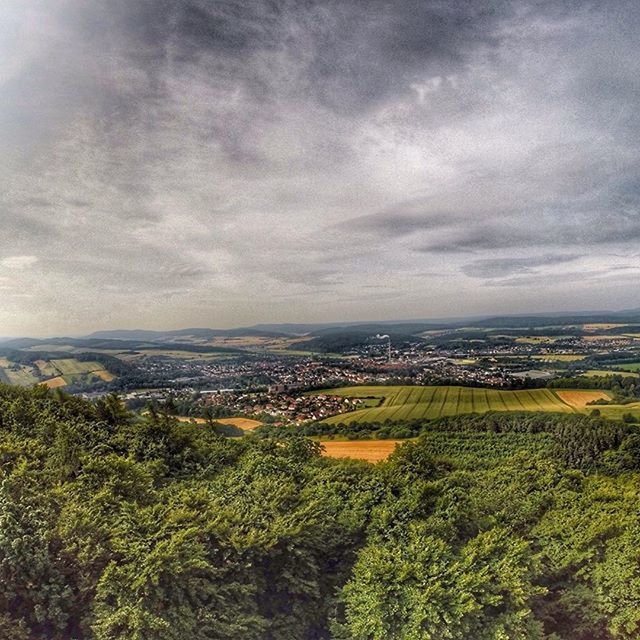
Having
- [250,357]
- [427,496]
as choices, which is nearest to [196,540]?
[427,496]

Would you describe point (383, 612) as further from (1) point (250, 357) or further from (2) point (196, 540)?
(1) point (250, 357)

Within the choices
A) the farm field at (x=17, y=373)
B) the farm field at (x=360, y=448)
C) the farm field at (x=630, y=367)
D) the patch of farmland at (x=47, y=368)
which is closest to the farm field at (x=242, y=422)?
the farm field at (x=360, y=448)

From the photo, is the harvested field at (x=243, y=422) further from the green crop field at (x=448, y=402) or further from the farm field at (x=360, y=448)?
the green crop field at (x=448, y=402)

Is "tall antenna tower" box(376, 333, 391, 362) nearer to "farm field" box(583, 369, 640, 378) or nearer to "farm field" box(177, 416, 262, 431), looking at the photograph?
Answer: "farm field" box(583, 369, 640, 378)

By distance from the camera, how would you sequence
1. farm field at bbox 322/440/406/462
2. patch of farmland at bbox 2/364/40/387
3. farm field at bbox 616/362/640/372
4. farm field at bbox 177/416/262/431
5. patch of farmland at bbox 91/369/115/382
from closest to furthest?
farm field at bbox 322/440/406/462
patch of farmland at bbox 2/364/40/387
farm field at bbox 177/416/262/431
patch of farmland at bbox 91/369/115/382
farm field at bbox 616/362/640/372

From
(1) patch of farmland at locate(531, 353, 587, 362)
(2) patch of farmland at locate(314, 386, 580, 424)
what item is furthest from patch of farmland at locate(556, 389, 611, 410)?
(1) patch of farmland at locate(531, 353, 587, 362)
